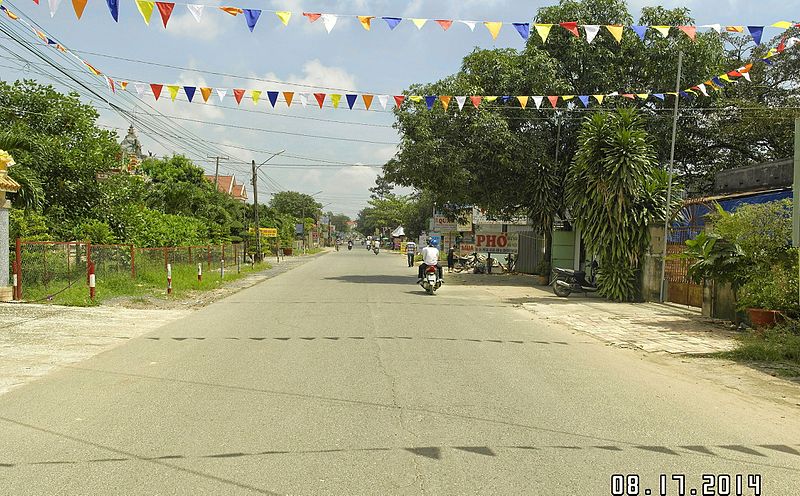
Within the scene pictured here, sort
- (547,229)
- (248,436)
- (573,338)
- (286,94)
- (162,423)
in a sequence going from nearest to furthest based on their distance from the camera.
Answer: (248,436), (162,423), (573,338), (286,94), (547,229)

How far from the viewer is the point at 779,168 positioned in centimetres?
1905

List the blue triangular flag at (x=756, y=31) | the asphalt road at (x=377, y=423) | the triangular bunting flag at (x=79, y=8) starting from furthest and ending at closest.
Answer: the blue triangular flag at (x=756, y=31), the triangular bunting flag at (x=79, y=8), the asphalt road at (x=377, y=423)

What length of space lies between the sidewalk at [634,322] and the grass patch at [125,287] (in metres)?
10.5

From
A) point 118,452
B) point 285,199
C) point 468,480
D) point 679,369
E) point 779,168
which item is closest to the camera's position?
point 468,480

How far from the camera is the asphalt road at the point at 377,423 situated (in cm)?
457

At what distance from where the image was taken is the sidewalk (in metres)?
11.6

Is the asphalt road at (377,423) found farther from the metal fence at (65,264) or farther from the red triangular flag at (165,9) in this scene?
the metal fence at (65,264)

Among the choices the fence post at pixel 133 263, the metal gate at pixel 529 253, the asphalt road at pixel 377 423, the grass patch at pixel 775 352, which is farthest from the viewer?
the metal gate at pixel 529 253

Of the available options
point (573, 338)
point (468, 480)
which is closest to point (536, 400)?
point (468, 480)

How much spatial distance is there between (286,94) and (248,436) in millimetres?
11945

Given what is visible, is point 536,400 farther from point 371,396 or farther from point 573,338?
point 573,338

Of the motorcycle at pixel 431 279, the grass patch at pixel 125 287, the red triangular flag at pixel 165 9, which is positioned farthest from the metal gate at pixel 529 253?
the red triangular flag at pixel 165 9
